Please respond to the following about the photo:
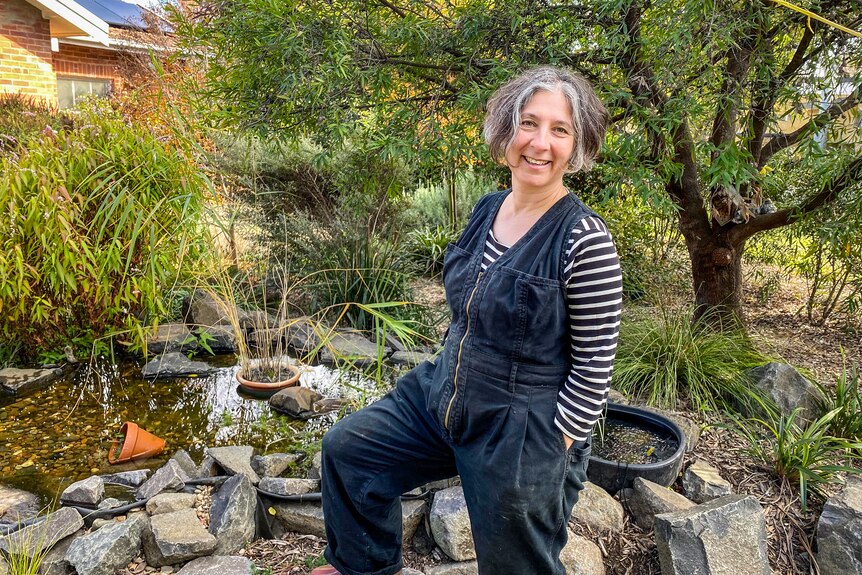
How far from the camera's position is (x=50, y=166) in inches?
136

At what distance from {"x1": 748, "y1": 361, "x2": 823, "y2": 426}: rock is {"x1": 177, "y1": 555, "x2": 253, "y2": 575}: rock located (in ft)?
7.90

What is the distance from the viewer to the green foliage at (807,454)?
2400 millimetres

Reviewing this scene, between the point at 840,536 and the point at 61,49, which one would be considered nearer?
the point at 840,536

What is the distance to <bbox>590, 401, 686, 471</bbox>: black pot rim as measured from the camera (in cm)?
238

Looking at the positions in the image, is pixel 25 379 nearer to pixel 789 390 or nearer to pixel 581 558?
Answer: pixel 581 558

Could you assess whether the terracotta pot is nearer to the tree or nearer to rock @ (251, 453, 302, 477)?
rock @ (251, 453, 302, 477)

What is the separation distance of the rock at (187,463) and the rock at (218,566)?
0.57 m

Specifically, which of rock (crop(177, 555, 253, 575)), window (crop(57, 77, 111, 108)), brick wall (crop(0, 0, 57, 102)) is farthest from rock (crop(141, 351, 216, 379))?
window (crop(57, 77, 111, 108))

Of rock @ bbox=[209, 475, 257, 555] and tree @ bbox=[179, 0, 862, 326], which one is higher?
tree @ bbox=[179, 0, 862, 326]

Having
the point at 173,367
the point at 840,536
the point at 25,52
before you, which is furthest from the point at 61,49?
the point at 840,536

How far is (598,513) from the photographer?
7.55ft

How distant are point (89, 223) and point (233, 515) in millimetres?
2198

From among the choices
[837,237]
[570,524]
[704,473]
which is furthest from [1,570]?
[837,237]

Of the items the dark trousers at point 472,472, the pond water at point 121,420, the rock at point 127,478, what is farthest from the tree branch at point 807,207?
the rock at point 127,478
